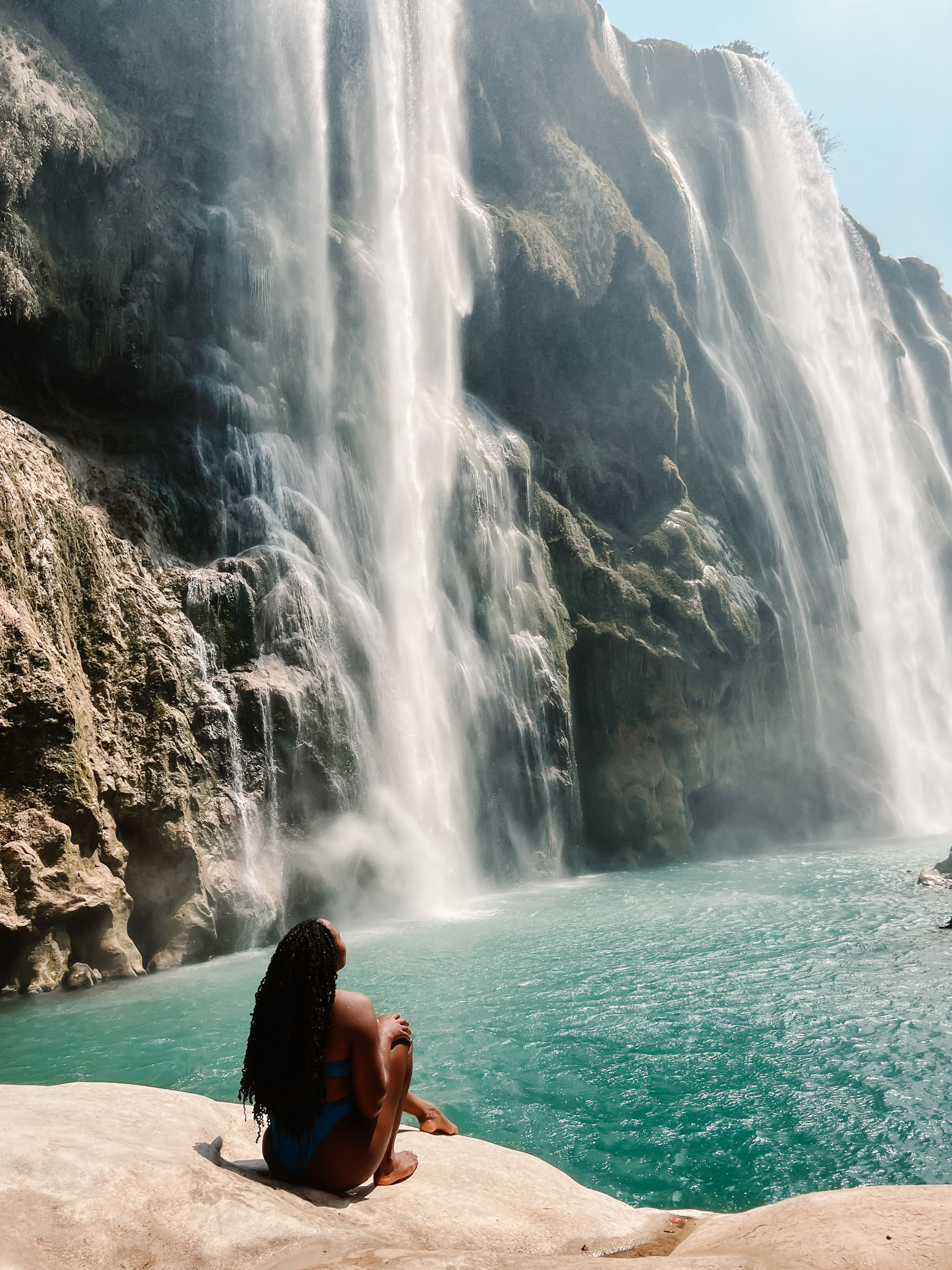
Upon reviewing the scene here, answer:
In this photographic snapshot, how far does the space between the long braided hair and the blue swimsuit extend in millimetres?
39

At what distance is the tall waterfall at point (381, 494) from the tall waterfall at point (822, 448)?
494 inches

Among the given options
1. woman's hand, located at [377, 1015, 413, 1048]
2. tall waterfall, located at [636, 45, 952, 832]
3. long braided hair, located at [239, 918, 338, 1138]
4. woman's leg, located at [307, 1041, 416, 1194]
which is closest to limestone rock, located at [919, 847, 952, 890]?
tall waterfall, located at [636, 45, 952, 832]

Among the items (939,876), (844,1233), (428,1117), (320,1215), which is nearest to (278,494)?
(428,1117)

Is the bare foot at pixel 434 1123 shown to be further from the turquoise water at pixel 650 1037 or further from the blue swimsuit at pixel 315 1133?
the blue swimsuit at pixel 315 1133

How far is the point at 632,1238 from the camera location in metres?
3.64

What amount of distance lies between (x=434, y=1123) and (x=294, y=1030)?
1719 millimetres

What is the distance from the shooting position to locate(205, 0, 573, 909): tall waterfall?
1593 cm

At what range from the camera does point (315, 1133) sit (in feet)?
11.6

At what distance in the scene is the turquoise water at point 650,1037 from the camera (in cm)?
561

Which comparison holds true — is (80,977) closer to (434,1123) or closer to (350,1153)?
(434,1123)

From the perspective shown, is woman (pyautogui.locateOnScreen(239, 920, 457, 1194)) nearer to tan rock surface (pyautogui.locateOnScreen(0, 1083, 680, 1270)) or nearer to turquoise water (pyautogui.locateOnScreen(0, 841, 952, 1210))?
tan rock surface (pyautogui.locateOnScreen(0, 1083, 680, 1270))

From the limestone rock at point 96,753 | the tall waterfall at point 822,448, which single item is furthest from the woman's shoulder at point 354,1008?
the tall waterfall at point 822,448

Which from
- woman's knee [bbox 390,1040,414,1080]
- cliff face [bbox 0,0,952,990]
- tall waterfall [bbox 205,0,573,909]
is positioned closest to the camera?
woman's knee [bbox 390,1040,414,1080]

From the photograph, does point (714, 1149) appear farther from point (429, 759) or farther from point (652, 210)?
point (652, 210)
